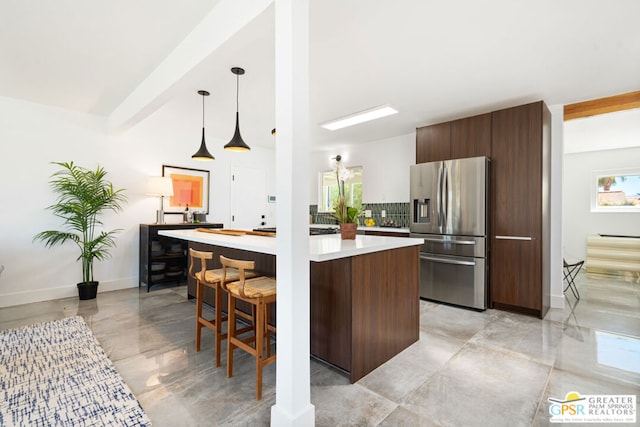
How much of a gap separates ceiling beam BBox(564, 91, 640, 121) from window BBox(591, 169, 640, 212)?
10.1 ft

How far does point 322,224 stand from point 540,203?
13.0 feet

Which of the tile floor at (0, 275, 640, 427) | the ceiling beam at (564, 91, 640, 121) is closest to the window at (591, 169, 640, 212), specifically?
the ceiling beam at (564, 91, 640, 121)

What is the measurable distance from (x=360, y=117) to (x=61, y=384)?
12.8ft

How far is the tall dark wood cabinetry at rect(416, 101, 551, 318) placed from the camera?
10.7ft

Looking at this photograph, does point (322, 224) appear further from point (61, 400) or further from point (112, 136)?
point (61, 400)

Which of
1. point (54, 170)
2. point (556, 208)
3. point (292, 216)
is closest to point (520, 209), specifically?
point (556, 208)

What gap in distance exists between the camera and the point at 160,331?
2.81 meters

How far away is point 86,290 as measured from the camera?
3.84 m

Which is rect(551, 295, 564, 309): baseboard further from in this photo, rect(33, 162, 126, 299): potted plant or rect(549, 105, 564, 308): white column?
rect(33, 162, 126, 299): potted plant

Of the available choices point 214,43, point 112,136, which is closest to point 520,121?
point 214,43

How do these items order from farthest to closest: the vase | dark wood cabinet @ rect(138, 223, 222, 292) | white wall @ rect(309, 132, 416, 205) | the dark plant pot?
white wall @ rect(309, 132, 416, 205) → dark wood cabinet @ rect(138, 223, 222, 292) → the dark plant pot → the vase

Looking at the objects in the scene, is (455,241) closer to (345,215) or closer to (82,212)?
(345,215)

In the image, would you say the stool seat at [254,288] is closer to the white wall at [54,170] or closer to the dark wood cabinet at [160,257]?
the dark wood cabinet at [160,257]

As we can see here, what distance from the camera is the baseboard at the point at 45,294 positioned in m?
3.58
